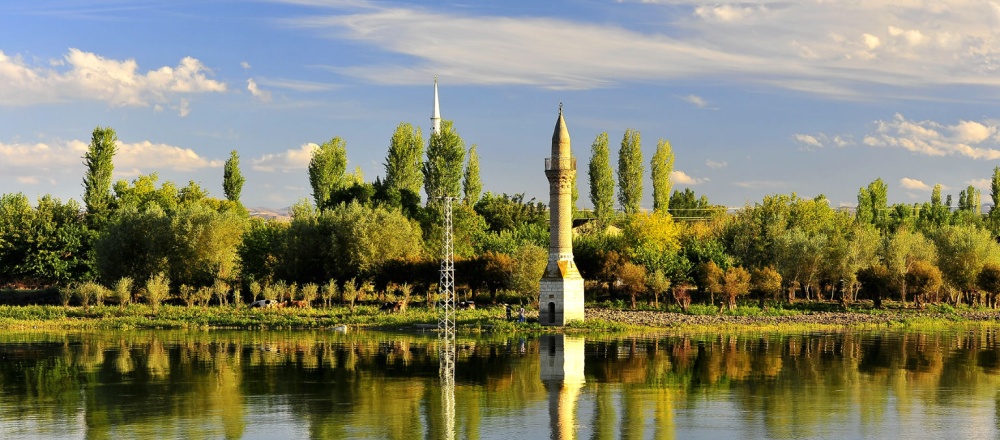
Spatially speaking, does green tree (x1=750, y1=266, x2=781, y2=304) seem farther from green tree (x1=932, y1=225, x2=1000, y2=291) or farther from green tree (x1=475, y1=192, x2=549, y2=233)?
green tree (x1=475, y1=192, x2=549, y2=233)

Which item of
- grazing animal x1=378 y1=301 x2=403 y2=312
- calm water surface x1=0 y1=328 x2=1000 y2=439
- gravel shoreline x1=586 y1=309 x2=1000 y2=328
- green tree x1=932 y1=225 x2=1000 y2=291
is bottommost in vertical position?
calm water surface x1=0 y1=328 x2=1000 y2=439

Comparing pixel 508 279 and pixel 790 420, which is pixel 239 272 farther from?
pixel 790 420

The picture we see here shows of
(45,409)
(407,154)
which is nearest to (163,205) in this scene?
(407,154)

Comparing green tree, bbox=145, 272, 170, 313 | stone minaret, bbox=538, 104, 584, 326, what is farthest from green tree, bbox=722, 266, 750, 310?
green tree, bbox=145, 272, 170, 313

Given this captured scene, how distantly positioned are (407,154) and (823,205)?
3653 cm

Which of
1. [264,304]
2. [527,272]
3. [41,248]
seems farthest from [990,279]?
[41,248]

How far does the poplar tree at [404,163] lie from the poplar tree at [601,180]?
51.2 feet

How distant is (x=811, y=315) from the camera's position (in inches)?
2579

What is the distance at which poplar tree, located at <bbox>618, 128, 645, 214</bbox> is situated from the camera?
4035 inches

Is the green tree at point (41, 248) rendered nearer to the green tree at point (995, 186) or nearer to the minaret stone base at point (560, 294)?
the minaret stone base at point (560, 294)

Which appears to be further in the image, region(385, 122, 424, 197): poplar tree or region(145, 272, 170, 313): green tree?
region(385, 122, 424, 197): poplar tree

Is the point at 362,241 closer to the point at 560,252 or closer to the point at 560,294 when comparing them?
the point at 560,252

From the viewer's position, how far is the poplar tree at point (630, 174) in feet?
336

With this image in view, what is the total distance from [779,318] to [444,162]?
40076mm
